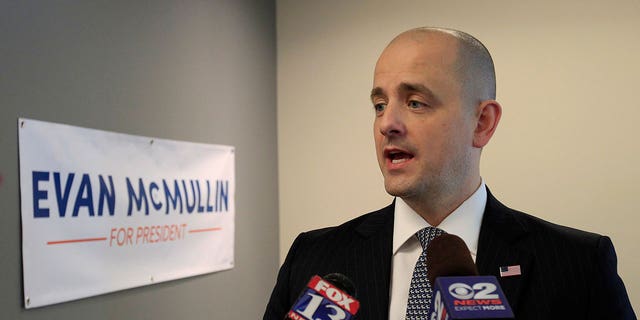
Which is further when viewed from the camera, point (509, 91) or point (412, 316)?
point (509, 91)

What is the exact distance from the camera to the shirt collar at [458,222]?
129 centimetres

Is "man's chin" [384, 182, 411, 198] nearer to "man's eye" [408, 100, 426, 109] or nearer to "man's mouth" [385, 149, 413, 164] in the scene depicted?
"man's mouth" [385, 149, 413, 164]

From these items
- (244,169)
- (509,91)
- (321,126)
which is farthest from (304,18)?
(509,91)

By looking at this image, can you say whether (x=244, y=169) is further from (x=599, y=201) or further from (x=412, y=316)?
(x=412, y=316)

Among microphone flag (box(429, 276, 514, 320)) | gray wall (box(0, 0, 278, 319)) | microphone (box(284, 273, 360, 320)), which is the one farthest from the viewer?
gray wall (box(0, 0, 278, 319))

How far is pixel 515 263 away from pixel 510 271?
0.08 feet

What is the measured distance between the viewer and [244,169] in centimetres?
324

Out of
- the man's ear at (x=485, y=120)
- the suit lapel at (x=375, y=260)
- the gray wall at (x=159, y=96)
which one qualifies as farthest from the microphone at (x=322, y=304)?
the gray wall at (x=159, y=96)

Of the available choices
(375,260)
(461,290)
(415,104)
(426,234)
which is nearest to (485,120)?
(415,104)

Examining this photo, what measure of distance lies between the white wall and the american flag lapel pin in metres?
1.80

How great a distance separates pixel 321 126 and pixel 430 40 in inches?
84.9

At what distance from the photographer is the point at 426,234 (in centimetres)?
129

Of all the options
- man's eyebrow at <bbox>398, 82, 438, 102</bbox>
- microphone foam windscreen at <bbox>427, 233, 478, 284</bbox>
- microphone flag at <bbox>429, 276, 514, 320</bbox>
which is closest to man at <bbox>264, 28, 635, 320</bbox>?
man's eyebrow at <bbox>398, 82, 438, 102</bbox>

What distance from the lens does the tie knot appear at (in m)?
1.29
